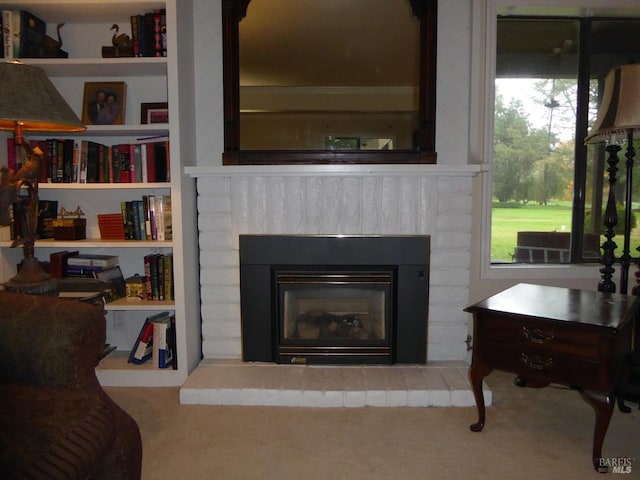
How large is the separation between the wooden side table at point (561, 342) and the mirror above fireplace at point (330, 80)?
3.42ft

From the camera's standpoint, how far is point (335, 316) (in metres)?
2.64

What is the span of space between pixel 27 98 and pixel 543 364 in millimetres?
2222

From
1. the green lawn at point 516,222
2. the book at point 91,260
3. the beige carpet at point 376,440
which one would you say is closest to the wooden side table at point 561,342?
the beige carpet at point 376,440

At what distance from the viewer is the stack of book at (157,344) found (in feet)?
8.13

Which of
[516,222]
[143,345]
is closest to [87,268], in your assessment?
[143,345]

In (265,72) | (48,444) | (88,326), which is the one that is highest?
(265,72)

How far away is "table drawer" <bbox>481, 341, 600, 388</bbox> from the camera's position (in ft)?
5.40

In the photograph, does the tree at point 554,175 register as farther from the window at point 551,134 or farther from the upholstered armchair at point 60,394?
the upholstered armchair at point 60,394

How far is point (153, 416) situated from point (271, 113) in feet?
5.61

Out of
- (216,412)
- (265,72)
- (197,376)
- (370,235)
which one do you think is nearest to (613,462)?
(370,235)

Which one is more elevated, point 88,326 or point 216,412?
point 88,326

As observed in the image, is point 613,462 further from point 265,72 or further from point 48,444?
point 265,72

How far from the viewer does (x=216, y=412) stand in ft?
→ 7.17

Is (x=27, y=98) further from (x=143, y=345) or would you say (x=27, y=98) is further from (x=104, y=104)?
(x=143, y=345)
